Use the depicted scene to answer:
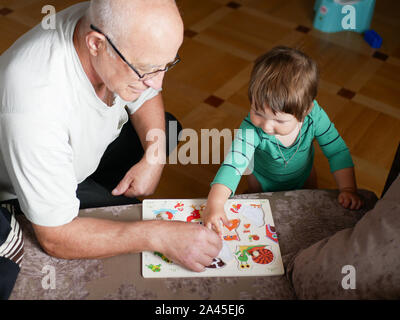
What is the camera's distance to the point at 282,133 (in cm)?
127

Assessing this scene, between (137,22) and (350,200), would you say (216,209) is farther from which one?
(137,22)

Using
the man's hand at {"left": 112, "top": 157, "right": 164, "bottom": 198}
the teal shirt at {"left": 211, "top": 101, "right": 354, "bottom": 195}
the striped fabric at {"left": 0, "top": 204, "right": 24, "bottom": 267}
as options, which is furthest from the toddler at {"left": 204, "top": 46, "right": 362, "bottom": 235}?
→ the striped fabric at {"left": 0, "top": 204, "right": 24, "bottom": 267}

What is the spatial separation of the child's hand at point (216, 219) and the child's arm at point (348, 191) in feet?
1.16

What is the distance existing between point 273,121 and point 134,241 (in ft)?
1.74

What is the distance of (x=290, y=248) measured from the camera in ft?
3.67

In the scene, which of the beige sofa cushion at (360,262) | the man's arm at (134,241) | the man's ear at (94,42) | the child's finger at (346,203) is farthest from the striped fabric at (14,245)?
the child's finger at (346,203)

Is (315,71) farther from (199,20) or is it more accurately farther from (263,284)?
(199,20)

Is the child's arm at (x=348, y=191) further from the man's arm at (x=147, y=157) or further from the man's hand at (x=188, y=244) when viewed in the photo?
the man's arm at (x=147, y=157)

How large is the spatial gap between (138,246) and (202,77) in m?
1.60

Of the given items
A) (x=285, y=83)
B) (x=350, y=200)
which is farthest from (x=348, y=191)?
(x=285, y=83)

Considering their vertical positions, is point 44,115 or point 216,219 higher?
point 44,115

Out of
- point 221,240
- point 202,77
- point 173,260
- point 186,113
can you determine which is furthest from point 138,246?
point 202,77

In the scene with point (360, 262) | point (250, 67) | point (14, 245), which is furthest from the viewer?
point (250, 67)

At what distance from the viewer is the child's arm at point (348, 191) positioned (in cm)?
123
